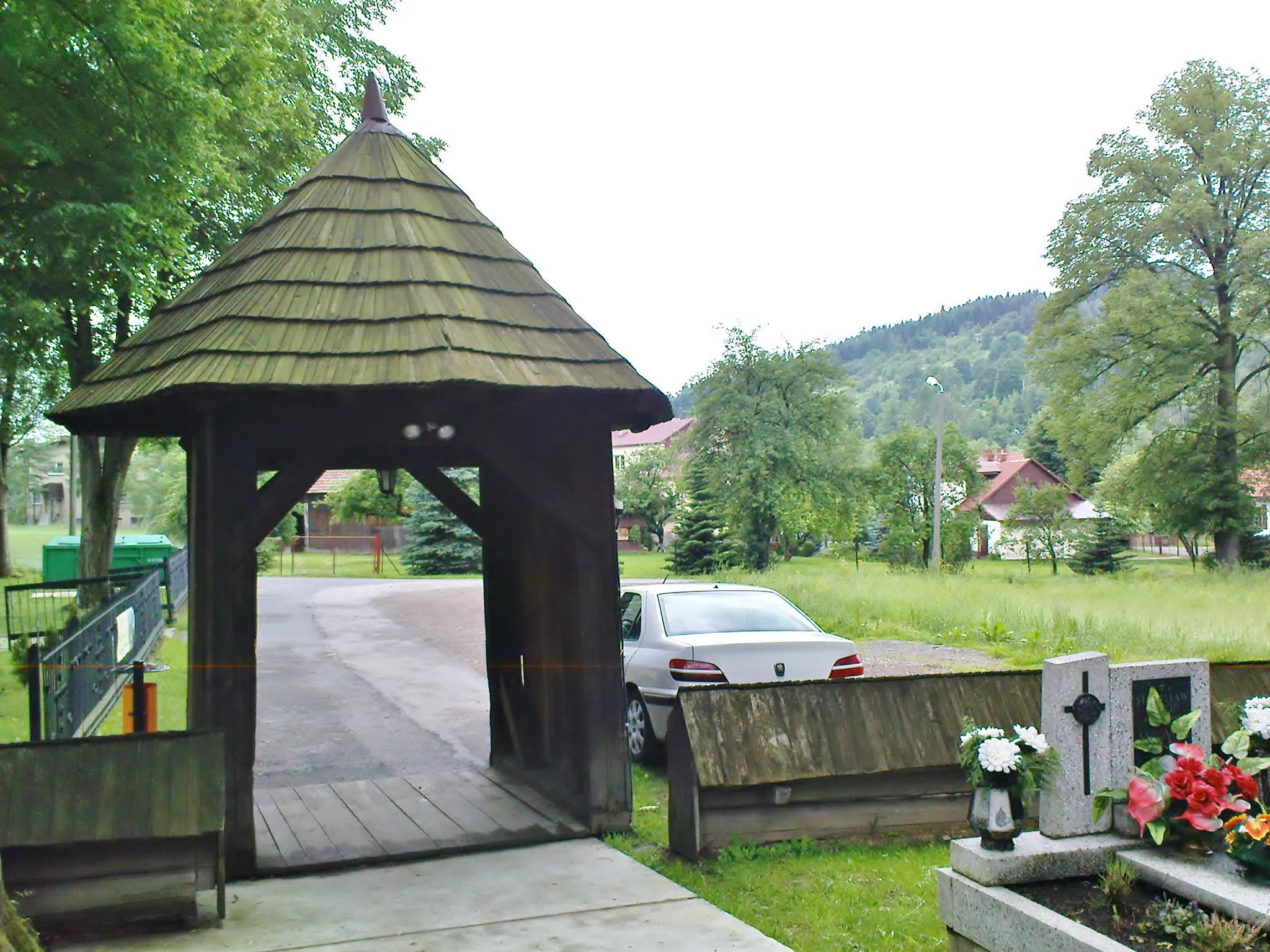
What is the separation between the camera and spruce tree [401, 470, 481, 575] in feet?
152

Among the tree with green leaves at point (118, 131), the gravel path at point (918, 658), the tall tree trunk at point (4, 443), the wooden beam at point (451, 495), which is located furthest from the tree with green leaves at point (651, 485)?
the wooden beam at point (451, 495)

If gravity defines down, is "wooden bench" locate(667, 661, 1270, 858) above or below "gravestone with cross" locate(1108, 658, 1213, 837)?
below

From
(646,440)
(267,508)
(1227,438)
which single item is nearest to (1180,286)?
(1227,438)

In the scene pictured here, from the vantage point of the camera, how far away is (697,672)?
9.98 m

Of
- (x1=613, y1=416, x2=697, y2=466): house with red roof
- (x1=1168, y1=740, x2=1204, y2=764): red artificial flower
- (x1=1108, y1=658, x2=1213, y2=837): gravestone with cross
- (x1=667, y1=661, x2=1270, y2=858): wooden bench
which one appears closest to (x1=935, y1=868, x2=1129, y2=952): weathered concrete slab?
(x1=1108, y1=658, x2=1213, y2=837): gravestone with cross

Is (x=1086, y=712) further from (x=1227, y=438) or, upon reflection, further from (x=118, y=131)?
(x=1227, y=438)

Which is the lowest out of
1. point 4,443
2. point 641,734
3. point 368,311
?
point 641,734

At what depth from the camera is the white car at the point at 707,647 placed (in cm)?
998

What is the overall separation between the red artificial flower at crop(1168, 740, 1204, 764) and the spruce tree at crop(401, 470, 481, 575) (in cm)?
4088

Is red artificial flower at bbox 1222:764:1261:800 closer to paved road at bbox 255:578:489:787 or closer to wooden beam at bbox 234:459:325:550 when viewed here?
wooden beam at bbox 234:459:325:550

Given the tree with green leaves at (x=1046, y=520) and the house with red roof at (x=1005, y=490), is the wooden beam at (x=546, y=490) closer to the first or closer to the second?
the tree with green leaves at (x=1046, y=520)

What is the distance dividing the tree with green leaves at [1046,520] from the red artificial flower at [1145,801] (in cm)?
4474

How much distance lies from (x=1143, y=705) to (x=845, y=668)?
4091 millimetres

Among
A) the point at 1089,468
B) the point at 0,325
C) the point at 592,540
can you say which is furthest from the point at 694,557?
the point at 592,540
